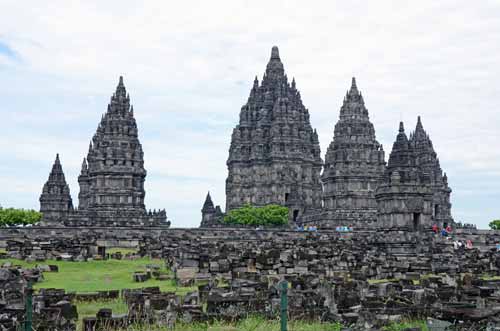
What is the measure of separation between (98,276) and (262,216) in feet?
163

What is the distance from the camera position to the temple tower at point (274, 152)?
8344 cm

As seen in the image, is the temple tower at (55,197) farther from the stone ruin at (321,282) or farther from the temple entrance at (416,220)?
the temple entrance at (416,220)

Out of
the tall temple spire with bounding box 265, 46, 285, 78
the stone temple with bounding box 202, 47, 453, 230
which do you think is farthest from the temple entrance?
the tall temple spire with bounding box 265, 46, 285, 78

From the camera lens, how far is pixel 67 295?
17000 millimetres

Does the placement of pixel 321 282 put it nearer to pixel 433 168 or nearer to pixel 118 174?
pixel 118 174

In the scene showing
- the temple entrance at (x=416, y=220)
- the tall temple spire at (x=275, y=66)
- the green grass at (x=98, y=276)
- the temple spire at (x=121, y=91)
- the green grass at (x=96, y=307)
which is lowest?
the green grass at (x=96, y=307)

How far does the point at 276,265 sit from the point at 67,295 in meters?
12.4

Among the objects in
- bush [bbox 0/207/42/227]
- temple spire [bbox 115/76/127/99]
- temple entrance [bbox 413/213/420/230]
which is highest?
temple spire [bbox 115/76/127/99]

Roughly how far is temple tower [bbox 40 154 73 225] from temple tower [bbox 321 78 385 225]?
30469 millimetres

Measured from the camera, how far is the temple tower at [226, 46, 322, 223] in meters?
83.4

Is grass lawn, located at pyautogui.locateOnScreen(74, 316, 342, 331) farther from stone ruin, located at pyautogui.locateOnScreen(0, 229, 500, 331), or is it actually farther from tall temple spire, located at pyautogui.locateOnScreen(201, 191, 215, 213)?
tall temple spire, located at pyautogui.locateOnScreen(201, 191, 215, 213)

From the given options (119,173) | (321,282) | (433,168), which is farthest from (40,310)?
(433,168)

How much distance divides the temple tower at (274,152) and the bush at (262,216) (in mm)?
5746

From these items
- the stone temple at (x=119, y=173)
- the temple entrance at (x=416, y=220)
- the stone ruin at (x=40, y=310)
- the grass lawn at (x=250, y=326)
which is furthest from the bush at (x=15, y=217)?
the grass lawn at (x=250, y=326)
